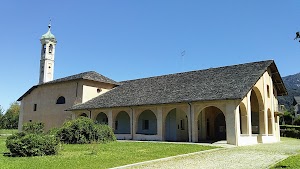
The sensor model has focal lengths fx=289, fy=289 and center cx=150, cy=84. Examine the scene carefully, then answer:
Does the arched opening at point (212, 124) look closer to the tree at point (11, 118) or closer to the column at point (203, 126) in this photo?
the column at point (203, 126)

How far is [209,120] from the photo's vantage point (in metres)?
29.7

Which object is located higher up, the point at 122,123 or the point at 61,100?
the point at 61,100

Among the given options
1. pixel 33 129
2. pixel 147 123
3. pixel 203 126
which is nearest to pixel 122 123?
pixel 147 123

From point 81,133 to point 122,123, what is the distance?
978 cm

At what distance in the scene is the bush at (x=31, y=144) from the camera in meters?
13.7

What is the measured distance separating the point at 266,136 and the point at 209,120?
5.92 m

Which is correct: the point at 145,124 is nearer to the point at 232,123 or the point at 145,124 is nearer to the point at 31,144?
the point at 232,123

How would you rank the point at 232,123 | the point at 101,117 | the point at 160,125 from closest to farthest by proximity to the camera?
1. the point at 232,123
2. the point at 160,125
3. the point at 101,117

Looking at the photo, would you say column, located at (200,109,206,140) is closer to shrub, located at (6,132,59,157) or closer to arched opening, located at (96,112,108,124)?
arched opening, located at (96,112,108,124)

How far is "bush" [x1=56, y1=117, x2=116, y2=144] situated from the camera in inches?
896

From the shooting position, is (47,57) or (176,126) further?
(47,57)

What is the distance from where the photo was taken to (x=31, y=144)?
13883 mm

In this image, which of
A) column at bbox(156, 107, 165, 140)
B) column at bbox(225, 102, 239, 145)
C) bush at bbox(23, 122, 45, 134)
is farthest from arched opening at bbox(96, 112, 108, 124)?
column at bbox(225, 102, 239, 145)

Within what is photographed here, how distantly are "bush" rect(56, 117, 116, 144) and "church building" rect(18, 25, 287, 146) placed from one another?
5.49m
